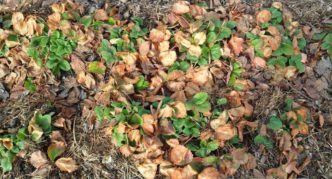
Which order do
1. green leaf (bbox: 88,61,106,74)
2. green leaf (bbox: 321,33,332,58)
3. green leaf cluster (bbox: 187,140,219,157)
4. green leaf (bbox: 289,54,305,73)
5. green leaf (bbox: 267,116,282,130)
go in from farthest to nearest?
1. green leaf (bbox: 321,33,332,58)
2. green leaf (bbox: 289,54,305,73)
3. green leaf (bbox: 88,61,106,74)
4. green leaf (bbox: 267,116,282,130)
5. green leaf cluster (bbox: 187,140,219,157)

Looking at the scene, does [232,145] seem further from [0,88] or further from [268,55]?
[0,88]

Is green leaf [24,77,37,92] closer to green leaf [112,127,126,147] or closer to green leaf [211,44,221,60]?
green leaf [112,127,126,147]

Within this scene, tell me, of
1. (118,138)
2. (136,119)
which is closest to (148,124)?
(136,119)

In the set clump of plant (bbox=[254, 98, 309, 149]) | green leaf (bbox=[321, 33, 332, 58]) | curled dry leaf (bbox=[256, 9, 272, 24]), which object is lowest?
clump of plant (bbox=[254, 98, 309, 149])

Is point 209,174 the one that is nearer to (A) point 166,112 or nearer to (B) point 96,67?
(A) point 166,112

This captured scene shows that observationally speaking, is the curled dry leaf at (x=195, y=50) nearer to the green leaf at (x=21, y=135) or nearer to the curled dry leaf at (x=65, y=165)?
the curled dry leaf at (x=65, y=165)

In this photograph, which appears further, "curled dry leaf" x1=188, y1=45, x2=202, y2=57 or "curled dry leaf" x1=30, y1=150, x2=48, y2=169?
"curled dry leaf" x1=188, y1=45, x2=202, y2=57

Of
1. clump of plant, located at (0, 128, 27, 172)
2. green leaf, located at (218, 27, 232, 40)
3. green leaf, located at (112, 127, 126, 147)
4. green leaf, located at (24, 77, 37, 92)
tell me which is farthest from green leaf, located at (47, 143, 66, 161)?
green leaf, located at (218, 27, 232, 40)
